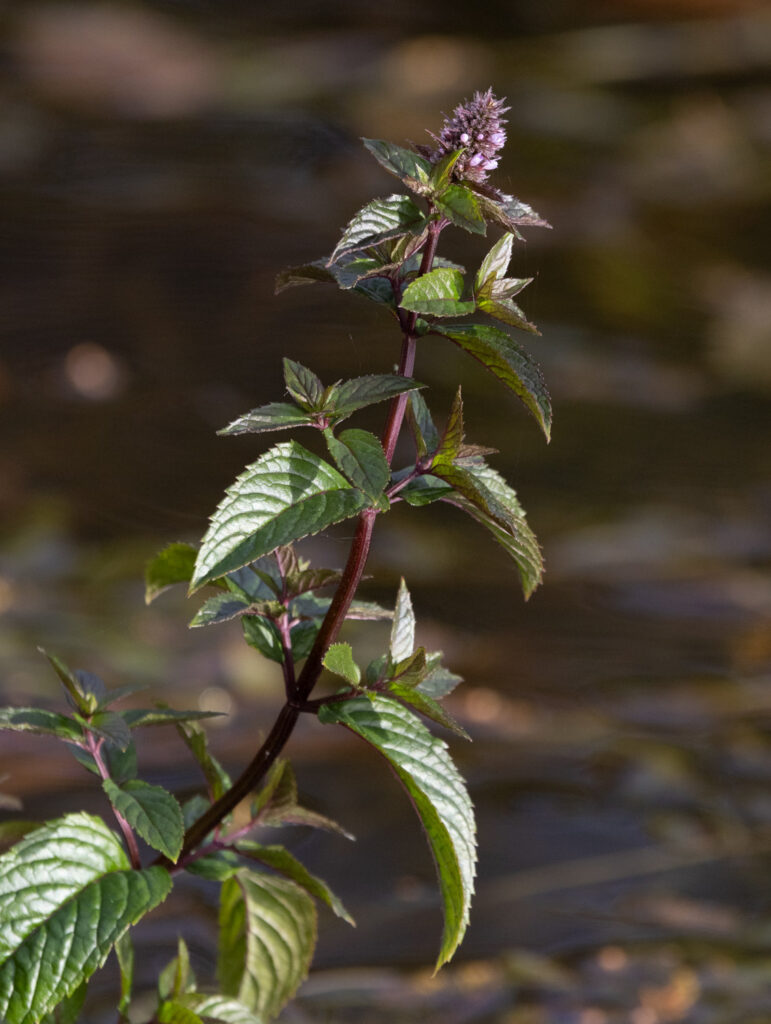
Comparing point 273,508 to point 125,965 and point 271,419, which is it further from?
point 125,965

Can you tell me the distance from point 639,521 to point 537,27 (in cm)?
112

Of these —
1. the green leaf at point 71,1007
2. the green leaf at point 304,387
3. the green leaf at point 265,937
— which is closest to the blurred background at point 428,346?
the green leaf at point 265,937

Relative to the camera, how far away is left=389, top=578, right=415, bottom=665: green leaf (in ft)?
2.38

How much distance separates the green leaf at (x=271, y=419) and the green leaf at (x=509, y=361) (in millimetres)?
102

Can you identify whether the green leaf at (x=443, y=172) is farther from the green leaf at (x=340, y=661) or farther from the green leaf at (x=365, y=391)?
the green leaf at (x=340, y=661)

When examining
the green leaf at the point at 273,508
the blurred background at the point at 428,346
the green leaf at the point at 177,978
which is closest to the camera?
the green leaf at the point at 273,508

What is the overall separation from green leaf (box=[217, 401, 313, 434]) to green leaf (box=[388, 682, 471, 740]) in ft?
0.61

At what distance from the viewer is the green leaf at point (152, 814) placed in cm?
65

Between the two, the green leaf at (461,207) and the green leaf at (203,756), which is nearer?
the green leaf at (461,207)

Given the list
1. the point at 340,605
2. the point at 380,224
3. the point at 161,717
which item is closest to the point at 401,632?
the point at 340,605

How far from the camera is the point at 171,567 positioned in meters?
0.83

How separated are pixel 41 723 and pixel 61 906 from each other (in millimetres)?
120

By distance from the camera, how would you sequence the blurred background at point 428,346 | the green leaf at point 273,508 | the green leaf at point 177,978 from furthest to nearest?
1. the blurred background at point 428,346
2. the green leaf at point 177,978
3. the green leaf at point 273,508

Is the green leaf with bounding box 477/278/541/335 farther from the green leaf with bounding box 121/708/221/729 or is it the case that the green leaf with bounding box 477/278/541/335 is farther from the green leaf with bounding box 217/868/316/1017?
the green leaf with bounding box 217/868/316/1017
